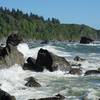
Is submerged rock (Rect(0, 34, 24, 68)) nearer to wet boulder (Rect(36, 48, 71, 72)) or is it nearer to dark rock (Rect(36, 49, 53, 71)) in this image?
→ dark rock (Rect(36, 49, 53, 71))

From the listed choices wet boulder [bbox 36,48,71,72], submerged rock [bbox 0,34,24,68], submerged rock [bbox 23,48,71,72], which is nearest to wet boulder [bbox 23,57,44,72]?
submerged rock [bbox 23,48,71,72]

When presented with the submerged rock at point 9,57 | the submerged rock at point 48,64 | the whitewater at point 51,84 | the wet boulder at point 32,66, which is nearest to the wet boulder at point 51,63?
the submerged rock at point 48,64

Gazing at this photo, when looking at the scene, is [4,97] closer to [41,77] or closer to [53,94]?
[53,94]

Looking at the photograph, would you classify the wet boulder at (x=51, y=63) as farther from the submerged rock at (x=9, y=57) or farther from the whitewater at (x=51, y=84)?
the submerged rock at (x=9, y=57)

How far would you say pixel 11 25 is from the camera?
19125 centimetres

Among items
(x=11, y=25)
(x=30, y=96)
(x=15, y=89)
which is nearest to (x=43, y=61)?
(x=15, y=89)

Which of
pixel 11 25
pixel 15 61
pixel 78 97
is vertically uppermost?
pixel 11 25

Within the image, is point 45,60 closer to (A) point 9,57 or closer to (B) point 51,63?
(B) point 51,63

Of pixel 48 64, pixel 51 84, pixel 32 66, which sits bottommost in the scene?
pixel 51 84

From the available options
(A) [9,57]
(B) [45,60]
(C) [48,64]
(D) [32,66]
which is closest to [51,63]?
(C) [48,64]

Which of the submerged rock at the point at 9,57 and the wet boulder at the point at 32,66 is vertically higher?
the submerged rock at the point at 9,57

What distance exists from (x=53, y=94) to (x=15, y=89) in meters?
3.40

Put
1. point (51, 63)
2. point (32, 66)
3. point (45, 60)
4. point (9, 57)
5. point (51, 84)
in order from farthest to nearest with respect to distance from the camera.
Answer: point (32, 66)
point (45, 60)
point (51, 63)
point (9, 57)
point (51, 84)

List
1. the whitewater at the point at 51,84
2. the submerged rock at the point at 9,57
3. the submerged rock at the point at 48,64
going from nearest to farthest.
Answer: the whitewater at the point at 51,84 → the submerged rock at the point at 9,57 → the submerged rock at the point at 48,64
